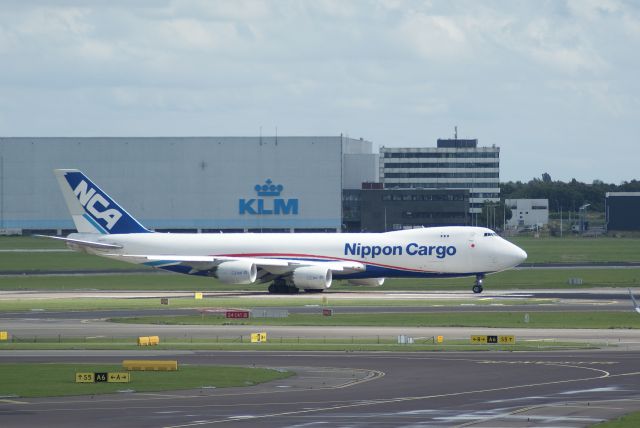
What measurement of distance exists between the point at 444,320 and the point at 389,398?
30.0m

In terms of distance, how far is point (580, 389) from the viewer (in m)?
39.6

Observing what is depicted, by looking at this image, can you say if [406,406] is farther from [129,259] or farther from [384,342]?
[129,259]

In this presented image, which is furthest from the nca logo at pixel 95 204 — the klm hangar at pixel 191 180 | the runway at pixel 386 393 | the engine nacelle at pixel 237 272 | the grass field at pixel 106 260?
the klm hangar at pixel 191 180

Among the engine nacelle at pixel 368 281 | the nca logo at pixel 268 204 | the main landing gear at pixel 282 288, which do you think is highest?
the nca logo at pixel 268 204

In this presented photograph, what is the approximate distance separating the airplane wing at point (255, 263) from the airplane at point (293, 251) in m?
0.07

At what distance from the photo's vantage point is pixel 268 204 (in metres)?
196

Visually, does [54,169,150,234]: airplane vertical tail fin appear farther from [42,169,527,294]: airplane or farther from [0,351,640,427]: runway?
[0,351,640,427]: runway

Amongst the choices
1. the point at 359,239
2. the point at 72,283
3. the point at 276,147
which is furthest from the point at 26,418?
the point at 276,147

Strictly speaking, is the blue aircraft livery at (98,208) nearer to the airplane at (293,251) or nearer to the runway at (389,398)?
the airplane at (293,251)

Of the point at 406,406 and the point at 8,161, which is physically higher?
the point at 8,161

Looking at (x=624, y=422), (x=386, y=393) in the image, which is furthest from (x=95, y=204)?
(x=624, y=422)

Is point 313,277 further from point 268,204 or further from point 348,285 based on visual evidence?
point 268,204

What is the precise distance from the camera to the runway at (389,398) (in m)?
33.4

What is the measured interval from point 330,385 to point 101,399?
24.4 feet
